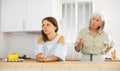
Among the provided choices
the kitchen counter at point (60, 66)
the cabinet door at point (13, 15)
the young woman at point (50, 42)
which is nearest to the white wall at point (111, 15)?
the cabinet door at point (13, 15)

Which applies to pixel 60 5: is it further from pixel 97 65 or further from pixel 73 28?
pixel 97 65

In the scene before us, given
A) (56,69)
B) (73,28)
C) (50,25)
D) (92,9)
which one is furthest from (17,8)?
(56,69)

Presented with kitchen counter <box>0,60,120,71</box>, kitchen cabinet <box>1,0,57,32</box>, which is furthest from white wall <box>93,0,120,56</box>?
kitchen counter <box>0,60,120,71</box>

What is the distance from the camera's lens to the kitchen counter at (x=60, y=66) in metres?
1.31

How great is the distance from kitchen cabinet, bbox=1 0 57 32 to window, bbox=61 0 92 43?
26cm

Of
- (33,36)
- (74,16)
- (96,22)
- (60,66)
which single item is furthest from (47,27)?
(33,36)

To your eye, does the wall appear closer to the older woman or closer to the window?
the window

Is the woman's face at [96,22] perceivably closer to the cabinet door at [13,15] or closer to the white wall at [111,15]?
the white wall at [111,15]

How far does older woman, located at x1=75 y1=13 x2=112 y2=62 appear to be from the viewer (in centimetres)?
200

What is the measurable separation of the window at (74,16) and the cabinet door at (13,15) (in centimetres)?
69

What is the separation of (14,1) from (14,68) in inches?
102

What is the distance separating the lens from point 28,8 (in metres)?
3.77

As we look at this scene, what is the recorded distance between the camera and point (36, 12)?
3.72m

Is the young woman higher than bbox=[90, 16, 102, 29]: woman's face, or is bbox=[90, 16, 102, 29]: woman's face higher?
bbox=[90, 16, 102, 29]: woman's face
